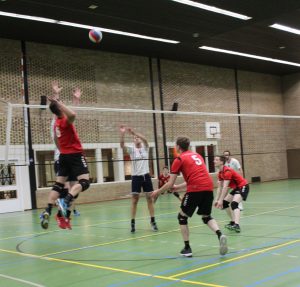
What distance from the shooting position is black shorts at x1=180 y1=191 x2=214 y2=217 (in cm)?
633

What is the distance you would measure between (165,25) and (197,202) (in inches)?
456

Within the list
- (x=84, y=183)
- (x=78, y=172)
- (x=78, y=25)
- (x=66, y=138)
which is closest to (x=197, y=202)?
(x=84, y=183)

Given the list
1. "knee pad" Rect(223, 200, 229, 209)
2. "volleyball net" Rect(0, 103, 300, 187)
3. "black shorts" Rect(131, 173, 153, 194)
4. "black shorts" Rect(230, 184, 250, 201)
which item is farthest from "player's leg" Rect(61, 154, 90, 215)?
"volleyball net" Rect(0, 103, 300, 187)

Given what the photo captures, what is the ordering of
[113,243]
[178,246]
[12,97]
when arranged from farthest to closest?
[12,97], [113,243], [178,246]

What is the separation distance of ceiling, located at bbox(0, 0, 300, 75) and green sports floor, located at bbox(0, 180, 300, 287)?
Result: 736cm

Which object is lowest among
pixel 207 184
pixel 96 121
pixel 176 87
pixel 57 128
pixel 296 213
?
pixel 296 213

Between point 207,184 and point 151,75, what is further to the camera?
point 151,75

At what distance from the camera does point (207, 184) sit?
6.35 m

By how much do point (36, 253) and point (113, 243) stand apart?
1.35 m

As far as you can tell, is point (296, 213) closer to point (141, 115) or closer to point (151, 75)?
point (141, 115)

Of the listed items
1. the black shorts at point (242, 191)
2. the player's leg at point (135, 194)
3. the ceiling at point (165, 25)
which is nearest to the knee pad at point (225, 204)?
the black shorts at point (242, 191)

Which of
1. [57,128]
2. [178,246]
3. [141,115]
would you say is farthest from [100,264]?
[141,115]

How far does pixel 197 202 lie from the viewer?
6340 mm

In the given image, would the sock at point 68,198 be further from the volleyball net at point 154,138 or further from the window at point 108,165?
the window at point 108,165
